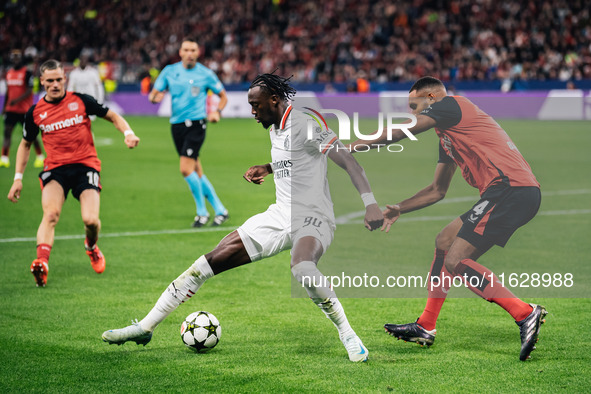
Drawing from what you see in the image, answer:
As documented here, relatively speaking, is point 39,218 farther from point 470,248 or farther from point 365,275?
point 470,248

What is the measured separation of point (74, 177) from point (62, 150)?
11.4 inches

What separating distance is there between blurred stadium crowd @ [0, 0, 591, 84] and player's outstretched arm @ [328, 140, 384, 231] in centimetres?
2599

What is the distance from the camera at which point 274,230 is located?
5.46 m

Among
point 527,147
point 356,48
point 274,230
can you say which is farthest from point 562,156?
point 356,48

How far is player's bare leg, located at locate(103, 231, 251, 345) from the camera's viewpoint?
17.9 feet

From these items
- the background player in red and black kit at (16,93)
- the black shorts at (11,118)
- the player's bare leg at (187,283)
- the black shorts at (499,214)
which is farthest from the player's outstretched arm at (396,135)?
the black shorts at (11,118)

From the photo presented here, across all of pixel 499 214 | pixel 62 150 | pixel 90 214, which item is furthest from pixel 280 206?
pixel 62 150

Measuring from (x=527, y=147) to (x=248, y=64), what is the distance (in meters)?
20.6

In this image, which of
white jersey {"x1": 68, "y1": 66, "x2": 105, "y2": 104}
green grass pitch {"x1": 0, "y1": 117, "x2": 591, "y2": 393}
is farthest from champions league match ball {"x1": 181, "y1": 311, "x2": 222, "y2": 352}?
white jersey {"x1": 68, "y1": 66, "x2": 105, "y2": 104}

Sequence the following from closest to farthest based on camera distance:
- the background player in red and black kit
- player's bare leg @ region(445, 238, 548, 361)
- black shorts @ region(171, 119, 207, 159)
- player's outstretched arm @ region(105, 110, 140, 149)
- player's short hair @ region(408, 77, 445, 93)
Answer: player's bare leg @ region(445, 238, 548, 361) < player's short hair @ region(408, 77, 445, 93) < player's outstretched arm @ region(105, 110, 140, 149) < black shorts @ region(171, 119, 207, 159) < the background player in red and black kit

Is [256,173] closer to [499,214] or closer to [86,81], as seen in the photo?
[499,214]

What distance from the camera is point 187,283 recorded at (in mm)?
5488

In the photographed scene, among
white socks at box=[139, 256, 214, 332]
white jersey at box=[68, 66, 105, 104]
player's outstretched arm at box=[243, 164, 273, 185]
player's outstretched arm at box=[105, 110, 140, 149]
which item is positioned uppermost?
player's outstretched arm at box=[243, 164, 273, 185]

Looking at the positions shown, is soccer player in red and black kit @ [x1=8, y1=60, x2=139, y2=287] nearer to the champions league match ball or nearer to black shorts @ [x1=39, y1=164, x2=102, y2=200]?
black shorts @ [x1=39, y1=164, x2=102, y2=200]
